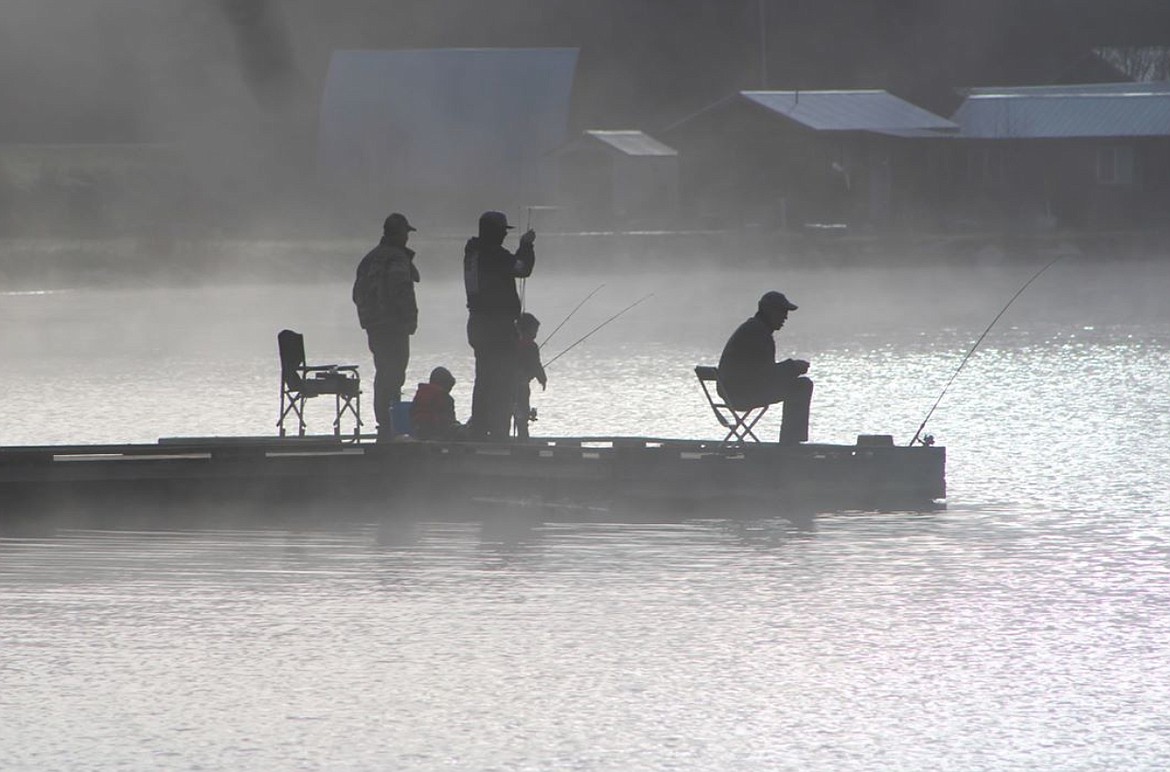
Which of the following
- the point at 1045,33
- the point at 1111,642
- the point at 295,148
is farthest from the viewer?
the point at 1045,33

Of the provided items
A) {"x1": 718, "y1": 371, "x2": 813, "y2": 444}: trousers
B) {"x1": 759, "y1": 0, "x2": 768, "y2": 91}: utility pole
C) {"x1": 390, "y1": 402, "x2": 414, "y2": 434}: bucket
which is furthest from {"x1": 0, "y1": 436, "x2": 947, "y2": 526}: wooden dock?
{"x1": 759, "y1": 0, "x2": 768, "y2": 91}: utility pole

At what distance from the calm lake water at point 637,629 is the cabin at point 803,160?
39.1m

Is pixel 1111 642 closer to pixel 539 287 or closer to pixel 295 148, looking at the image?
pixel 539 287

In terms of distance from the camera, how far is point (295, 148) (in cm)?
6581

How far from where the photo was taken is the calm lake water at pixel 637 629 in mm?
6406

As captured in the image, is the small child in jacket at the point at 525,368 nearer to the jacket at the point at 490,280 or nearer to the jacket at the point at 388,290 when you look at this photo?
the jacket at the point at 490,280

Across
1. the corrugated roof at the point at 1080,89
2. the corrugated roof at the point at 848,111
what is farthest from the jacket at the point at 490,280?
the corrugated roof at the point at 1080,89

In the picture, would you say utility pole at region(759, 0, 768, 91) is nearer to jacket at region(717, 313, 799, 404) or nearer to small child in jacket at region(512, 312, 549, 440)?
small child in jacket at region(512, 312, 549, 440)

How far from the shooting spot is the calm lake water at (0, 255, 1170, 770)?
21.0 ft

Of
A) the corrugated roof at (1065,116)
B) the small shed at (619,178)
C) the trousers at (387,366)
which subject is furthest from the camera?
the corrugated roof at (1065,116)

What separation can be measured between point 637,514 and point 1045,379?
842 centimetres

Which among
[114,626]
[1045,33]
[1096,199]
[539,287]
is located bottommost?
[114,626]

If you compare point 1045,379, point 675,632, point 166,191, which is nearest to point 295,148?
point 166,191

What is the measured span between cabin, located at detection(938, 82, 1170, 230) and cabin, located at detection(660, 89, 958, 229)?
109 centimetres
